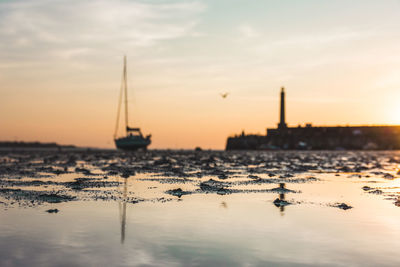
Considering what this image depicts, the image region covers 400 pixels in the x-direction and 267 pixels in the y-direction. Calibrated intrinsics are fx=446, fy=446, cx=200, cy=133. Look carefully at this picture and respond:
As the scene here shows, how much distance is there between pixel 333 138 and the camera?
190 metres

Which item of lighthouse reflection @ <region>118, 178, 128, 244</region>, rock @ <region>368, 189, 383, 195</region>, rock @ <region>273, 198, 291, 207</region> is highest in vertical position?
rock @ <region>368, 189, 383, 195</region>

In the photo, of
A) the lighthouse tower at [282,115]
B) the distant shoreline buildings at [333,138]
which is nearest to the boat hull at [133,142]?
the lighthouse tower at [282,115]

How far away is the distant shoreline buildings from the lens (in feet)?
583

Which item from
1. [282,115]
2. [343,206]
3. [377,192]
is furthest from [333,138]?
[343,206]

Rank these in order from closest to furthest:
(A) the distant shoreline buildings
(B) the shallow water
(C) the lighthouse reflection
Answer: (B) the shallow water, (C) the lighthouse reflection, (A) the distant shoreline buildings

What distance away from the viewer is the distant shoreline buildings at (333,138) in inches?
6993

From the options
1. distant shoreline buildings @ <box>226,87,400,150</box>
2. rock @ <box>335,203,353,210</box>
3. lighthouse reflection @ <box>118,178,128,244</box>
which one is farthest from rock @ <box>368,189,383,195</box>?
distant shoreline buildings @ <box>226,87,400,150</box>

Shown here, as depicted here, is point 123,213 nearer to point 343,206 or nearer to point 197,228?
point 197,228

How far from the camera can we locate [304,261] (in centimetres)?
764

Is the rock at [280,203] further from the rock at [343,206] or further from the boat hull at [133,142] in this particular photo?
the boat hull at [133,142]

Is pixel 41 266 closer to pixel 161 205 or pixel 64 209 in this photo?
pixel 64 209

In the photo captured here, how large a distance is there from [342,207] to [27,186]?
44.7 feet

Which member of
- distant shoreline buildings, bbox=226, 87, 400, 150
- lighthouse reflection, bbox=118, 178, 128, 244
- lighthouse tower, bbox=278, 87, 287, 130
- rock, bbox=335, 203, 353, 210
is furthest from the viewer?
distant shoreline buildings, bbox=226, 87, 400, 150

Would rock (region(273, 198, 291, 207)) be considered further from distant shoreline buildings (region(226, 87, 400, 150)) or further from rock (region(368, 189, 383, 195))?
distant shoreline buildings (region(226, 87, 400, 150))
